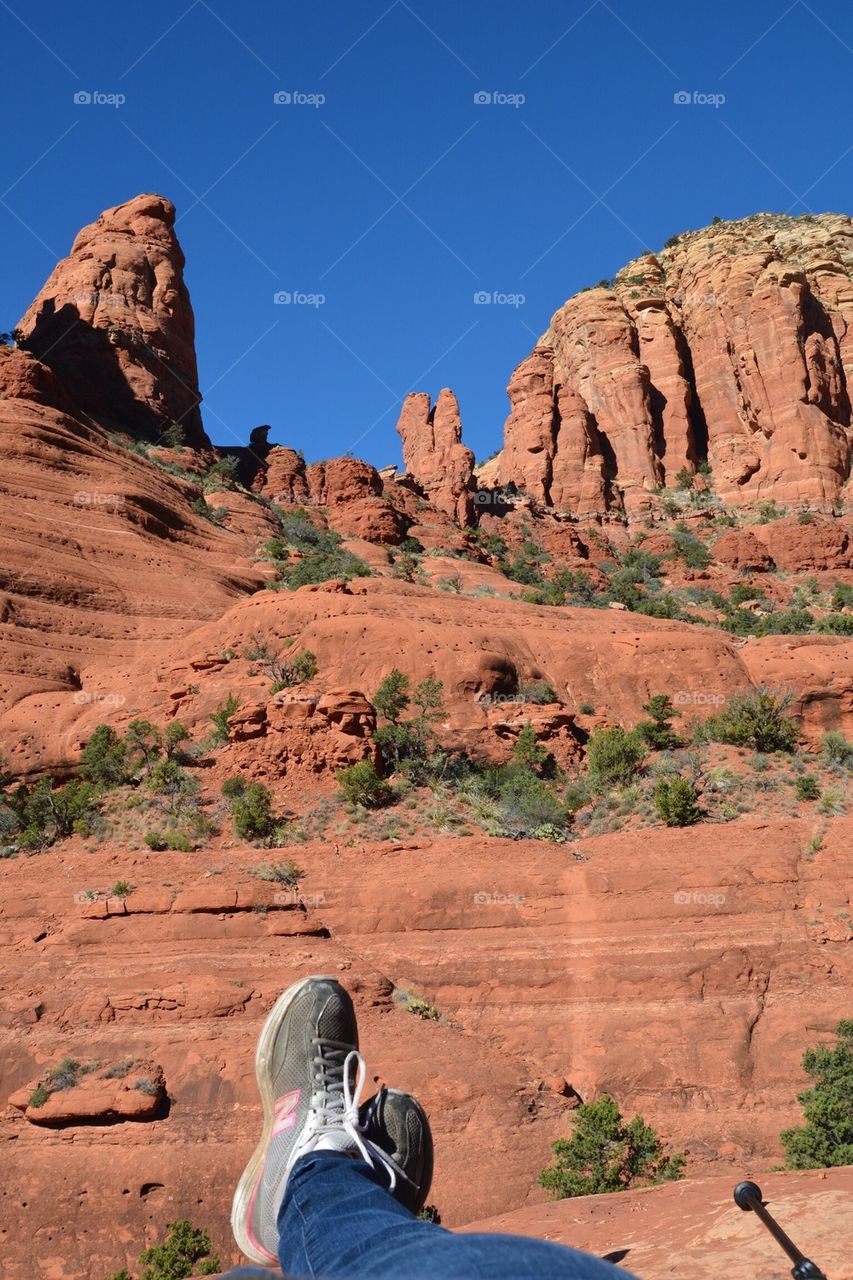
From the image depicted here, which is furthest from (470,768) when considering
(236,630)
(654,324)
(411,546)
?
(654,324)

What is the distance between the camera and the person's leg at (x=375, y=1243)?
6.87ft

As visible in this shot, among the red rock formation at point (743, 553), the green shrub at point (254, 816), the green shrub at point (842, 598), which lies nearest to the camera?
the green shrub at point (254, 816)

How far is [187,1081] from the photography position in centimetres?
1335

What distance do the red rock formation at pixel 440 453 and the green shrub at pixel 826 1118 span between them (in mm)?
52492

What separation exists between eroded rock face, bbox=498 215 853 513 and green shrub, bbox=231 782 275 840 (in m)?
55.4

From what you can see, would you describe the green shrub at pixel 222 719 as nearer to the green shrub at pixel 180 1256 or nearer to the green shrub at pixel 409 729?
the green shrub at pixel 409 729

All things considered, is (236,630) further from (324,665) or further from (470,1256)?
(470,1256)

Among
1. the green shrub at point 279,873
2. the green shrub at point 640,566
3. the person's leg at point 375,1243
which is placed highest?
the green shrub at point 640,566

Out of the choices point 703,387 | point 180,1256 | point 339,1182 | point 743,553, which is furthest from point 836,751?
point 703,387

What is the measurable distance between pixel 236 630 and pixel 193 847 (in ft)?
35.7

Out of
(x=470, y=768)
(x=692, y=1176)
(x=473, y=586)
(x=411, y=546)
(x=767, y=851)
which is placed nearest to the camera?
(x=692, y=1176)

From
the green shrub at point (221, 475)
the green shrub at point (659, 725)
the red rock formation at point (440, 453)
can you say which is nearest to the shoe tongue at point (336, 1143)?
the green shrub at point (659, 725)

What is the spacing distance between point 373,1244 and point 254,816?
17.3 metres

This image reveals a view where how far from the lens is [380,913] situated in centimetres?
1642
